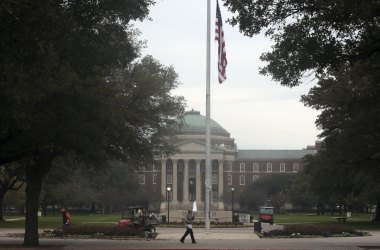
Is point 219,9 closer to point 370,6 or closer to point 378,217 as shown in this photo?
point 370,6

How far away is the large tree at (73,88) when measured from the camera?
516 inches

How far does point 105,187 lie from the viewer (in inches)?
4609

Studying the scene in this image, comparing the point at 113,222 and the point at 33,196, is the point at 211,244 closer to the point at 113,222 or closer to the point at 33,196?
the point at 33,196

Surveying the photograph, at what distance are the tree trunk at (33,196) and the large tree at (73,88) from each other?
5 centimetres

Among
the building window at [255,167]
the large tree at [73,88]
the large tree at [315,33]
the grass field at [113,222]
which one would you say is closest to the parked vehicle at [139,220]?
the large tree at [73,88]

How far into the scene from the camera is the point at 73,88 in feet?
66.3

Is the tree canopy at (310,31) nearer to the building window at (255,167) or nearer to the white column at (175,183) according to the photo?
the white column at (175,183)

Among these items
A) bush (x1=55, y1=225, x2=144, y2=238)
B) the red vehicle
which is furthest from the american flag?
the red vehicle

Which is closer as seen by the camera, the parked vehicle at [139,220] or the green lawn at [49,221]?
the parked vehicle at [139,220]

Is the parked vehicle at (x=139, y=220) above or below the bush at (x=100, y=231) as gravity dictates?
above

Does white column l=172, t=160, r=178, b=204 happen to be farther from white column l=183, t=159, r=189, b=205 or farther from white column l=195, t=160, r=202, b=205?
white column l=195, t=160, r=202, b=205

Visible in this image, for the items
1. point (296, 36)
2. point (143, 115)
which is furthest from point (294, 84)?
point (143, 115)

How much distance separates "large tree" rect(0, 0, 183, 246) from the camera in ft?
43.0

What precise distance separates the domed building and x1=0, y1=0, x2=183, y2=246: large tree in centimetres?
11917
